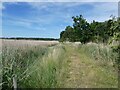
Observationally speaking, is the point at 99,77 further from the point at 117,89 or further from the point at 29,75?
the point at 29,75

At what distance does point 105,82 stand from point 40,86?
10.2 ft

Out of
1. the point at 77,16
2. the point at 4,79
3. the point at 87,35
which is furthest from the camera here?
the point at 77,16

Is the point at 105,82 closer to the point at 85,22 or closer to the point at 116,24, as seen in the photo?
the point at 116,24

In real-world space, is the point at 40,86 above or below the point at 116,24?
below

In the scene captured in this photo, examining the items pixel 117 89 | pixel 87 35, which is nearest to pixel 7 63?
pixel 117 89

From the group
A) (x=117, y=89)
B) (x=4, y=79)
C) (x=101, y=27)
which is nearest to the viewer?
(x=4, y=79)

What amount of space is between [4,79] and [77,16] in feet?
130

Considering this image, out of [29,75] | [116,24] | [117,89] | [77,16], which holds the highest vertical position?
[77,16]

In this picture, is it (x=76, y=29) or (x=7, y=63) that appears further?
(x=76, y=29)

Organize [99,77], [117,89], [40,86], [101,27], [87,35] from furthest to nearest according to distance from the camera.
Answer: [87,35] → [101,27] → [99,77] → [117,89] → [40,86]

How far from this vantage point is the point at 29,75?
8172 mm

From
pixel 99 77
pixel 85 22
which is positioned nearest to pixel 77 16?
pixel 85 22

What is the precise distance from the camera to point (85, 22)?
44.8 m

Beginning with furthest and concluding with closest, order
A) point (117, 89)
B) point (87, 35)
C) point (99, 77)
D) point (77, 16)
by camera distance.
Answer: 1. point (77, 16)
2. point (87, 35)
3. point (99, 77)
4. point (117, 89)
